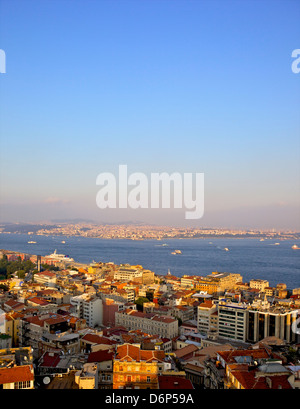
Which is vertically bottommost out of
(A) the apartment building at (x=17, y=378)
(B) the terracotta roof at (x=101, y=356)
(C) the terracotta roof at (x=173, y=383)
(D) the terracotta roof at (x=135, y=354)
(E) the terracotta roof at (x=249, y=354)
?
(B) the terracotta roof at (x=101, y=356)

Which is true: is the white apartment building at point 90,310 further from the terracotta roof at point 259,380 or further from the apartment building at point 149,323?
the terracotta roof at point 259,380

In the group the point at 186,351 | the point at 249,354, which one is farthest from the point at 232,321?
the point at 249,354

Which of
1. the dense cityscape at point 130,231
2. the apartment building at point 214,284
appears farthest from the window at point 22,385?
the dense cityscape at point 130,231

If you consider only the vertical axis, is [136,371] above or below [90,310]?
above

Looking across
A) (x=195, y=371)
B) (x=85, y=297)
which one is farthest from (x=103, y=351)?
(x=85, y=297)

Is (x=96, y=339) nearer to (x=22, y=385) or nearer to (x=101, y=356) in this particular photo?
(x=101, y=356)
